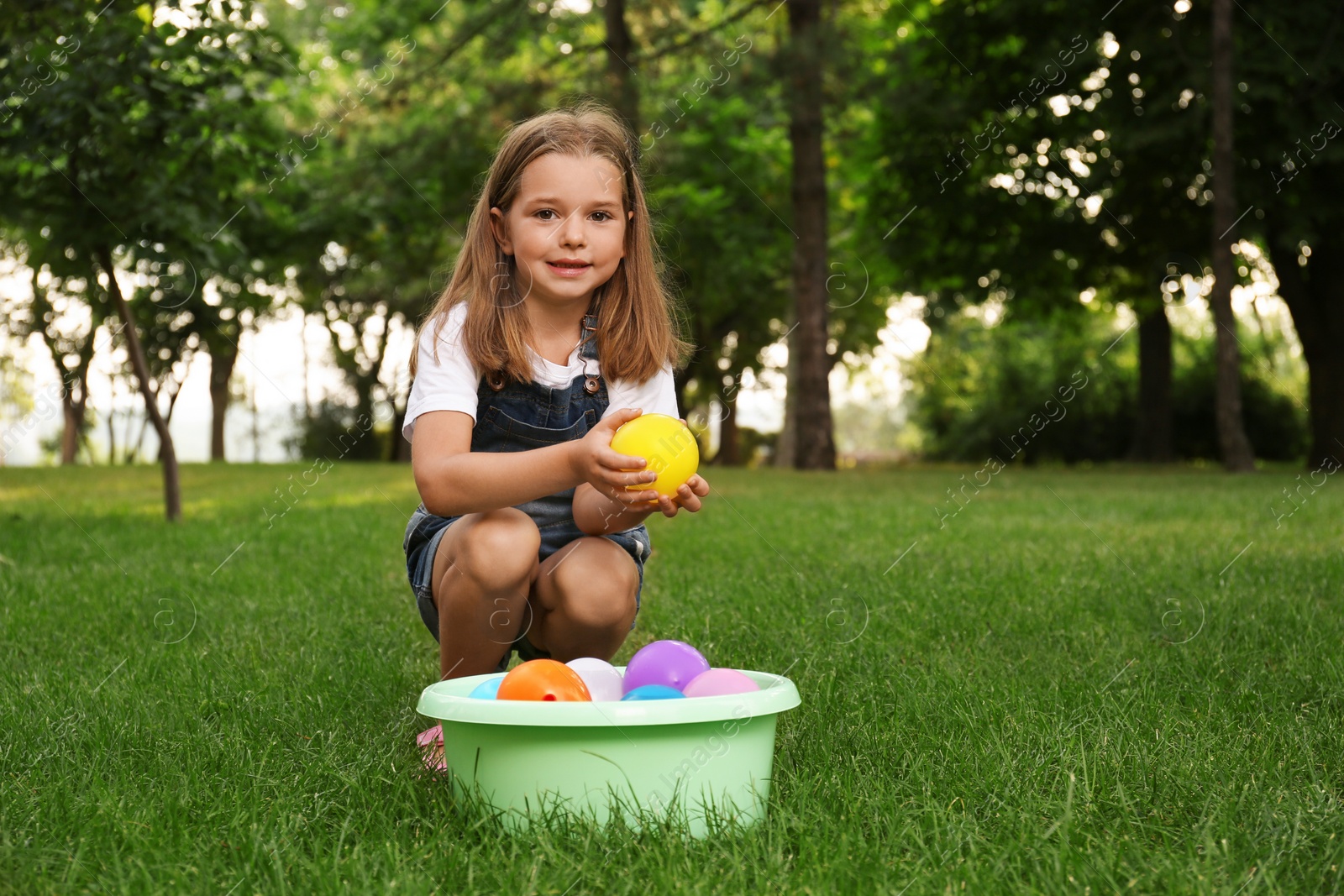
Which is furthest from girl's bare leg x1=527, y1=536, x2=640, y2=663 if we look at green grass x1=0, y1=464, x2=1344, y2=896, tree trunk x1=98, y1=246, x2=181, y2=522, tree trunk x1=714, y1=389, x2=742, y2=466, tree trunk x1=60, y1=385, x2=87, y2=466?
tree trunk x1=60, y1=385, x2=87, y2=466

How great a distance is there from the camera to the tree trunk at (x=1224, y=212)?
421 inches

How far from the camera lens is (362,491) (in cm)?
1056

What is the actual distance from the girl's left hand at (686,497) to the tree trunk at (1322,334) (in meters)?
13.6

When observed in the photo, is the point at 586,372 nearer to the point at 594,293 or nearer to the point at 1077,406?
the point at 594,293

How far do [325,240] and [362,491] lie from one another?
236cm

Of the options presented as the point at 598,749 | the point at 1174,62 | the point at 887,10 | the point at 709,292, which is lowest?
the point at 598,749

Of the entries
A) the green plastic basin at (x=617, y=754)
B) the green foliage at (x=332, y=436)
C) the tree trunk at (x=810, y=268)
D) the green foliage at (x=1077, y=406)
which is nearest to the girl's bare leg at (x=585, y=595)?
the green plastic basin at (x=617, y=754)

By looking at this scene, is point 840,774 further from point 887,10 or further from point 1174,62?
point 887,10

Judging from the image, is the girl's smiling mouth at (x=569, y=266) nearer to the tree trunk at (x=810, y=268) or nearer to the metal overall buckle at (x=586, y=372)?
the metal overall buckle at (x=586, y=372)

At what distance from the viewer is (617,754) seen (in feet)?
5.65

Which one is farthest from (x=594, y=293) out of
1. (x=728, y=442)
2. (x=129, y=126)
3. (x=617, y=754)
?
(x=728, y=442)

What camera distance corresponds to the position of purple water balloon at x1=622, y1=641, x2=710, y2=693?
212 cm

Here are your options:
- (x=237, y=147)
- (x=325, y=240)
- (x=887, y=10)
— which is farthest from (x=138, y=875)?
(x=887, y=10)

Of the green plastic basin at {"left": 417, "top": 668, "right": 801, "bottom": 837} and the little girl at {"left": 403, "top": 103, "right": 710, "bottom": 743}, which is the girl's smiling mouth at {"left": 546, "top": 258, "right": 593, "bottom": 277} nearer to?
the little girl at {"left": 403, "top": 103, "right": 710, "bottom": 743}
